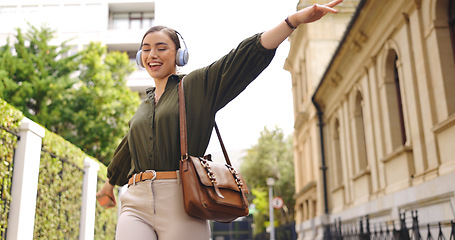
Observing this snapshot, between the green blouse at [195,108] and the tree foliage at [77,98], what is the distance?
665 inches

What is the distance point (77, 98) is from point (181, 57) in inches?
706

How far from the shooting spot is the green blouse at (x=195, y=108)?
2.47m

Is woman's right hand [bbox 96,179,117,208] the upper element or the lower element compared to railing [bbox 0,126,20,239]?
lower

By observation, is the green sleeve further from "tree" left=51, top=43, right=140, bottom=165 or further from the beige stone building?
"tree" left=51, top=43, right=140, bottom=165

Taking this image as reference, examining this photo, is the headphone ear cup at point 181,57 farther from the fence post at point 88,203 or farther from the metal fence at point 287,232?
the metal fence at point 287,232

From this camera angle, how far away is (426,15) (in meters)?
9.48

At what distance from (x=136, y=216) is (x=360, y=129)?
14824mm

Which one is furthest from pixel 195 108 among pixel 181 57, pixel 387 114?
pixel 387 114

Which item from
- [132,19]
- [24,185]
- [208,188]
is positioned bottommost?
[208,188]

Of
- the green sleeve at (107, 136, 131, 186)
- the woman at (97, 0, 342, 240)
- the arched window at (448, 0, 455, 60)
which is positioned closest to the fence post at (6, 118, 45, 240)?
the green sleeve at (107, 136, 131, 186)

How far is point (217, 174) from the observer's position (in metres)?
2.49

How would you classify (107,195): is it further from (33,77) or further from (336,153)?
(33,77)

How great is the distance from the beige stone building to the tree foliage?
29.2 ft

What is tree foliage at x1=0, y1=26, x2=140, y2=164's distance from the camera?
63.7 ft
